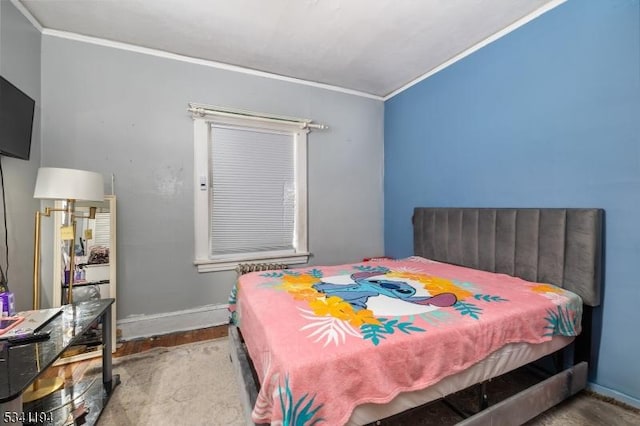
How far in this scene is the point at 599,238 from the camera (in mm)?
1726

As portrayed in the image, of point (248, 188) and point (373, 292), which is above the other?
point (248, 188)

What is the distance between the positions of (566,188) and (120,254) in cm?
374

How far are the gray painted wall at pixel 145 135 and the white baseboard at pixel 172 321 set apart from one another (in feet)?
0.19

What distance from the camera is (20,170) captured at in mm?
1971

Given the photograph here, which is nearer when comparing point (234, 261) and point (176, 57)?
point (176, 57)

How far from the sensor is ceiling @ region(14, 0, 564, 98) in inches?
78.9

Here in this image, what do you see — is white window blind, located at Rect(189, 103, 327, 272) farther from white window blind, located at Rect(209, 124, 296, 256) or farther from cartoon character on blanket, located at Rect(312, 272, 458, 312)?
cartoon character on blanket, located at Rect(312, 272, 458, 312)

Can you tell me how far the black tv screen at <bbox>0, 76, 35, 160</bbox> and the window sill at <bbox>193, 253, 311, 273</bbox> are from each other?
5.05ft

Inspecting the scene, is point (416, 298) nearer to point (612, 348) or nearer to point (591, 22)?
point (612, 348)

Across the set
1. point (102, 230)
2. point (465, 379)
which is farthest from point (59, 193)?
point (465, 379)

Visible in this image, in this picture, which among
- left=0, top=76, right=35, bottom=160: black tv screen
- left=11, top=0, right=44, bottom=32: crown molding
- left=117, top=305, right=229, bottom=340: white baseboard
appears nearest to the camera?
left=0, top=76, right=35, bottom=160: black tv screen

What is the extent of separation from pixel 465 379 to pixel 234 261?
233 cm

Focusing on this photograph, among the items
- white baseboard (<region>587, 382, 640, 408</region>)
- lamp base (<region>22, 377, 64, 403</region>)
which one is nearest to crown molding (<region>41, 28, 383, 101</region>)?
lamp base (<region>22, 377, 64, 403</region>)

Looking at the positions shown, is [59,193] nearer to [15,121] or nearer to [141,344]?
[15,121]
